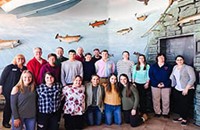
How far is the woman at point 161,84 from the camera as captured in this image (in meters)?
3.96

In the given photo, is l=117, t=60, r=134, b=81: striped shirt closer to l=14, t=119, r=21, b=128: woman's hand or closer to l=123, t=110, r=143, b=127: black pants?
l=123, t=110, r=143, b=127: black pants

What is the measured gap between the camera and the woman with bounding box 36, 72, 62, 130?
291cm

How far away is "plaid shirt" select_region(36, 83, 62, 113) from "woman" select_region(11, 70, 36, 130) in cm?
14

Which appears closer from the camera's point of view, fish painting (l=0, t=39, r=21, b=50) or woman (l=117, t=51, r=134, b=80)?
woman (l=117, t=51, r=134, b=80)

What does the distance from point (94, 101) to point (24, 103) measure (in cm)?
132

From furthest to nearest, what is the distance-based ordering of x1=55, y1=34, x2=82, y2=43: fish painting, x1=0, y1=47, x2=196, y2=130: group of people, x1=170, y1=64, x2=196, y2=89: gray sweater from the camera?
1. x1=55, y1=34, x2=82, y2=43: fish painting
2. x1=170, y1=64, x2=196, y2=89: gray sweater
3. x1=0, y1=47, x2=196, y2=130: group of people

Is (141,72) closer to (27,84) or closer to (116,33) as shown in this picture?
(116,33)

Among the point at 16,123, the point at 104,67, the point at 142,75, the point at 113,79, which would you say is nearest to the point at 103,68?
the point at 104,67

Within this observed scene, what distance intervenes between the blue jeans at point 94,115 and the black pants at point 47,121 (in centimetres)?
64

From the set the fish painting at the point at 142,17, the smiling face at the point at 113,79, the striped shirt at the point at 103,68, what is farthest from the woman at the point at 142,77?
the fish painting at the point at 142,17

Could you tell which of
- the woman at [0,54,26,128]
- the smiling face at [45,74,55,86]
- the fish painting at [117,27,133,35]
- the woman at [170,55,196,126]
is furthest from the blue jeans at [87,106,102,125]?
the fish painting at [117,27,133,35]

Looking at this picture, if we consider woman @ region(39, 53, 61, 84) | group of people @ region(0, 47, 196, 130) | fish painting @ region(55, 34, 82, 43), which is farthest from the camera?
fish painting @ region(55, 34, 82, 43)

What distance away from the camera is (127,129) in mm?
3496

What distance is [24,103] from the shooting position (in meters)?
2.63
